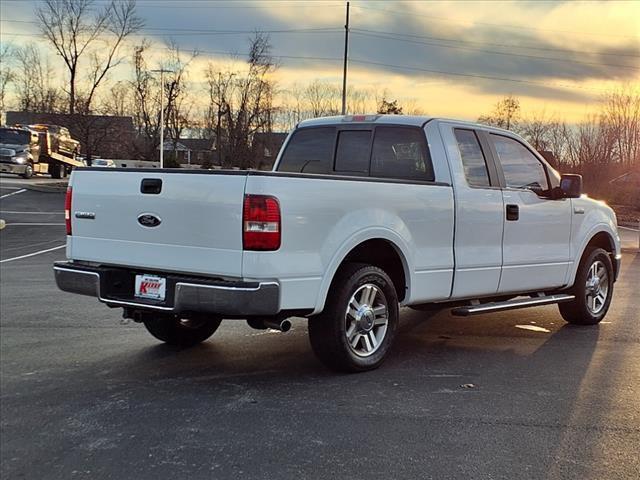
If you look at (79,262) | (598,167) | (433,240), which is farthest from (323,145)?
(598,167)

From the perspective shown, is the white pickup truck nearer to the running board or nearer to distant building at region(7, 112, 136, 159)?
the running board

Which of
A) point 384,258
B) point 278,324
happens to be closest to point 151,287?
point 278,324

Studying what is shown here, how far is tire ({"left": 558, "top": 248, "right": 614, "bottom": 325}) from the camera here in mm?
6844

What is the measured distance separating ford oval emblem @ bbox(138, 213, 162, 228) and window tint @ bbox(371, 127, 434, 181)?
2151 millimetres

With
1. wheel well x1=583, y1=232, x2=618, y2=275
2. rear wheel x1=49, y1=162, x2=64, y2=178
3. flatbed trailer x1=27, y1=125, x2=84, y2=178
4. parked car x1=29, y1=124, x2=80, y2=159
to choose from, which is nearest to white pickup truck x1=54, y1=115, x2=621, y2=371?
wheel well x1=583, y1=232, x2=618, y2=275

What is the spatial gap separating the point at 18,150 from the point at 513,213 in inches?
1281

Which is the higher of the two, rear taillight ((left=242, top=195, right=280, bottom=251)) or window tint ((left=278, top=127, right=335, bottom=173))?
window tint ((left=278, top=127, right=335, bottom=173))

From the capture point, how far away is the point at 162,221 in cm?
443

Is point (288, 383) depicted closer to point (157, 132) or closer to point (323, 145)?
point (323, 145)

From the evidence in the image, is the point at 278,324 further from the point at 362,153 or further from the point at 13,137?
the point at 13,137

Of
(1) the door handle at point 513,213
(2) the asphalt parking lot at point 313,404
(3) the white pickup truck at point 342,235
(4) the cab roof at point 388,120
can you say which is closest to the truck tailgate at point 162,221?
(3) the white pickup truck at point 342,235

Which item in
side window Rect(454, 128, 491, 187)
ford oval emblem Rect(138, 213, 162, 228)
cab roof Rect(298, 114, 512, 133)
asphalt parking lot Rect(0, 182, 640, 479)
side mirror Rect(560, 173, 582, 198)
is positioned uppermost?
cab roof Rect(298, 114, 512, 133)

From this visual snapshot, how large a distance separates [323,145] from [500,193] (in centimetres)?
170

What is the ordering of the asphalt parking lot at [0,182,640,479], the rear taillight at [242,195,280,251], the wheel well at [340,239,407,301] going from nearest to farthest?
1. the asphalt parking lot at [0,182,640,479]
2. the rear taillight at [242,195,280,251]
3. the wheel well at [340,239,407,301]
